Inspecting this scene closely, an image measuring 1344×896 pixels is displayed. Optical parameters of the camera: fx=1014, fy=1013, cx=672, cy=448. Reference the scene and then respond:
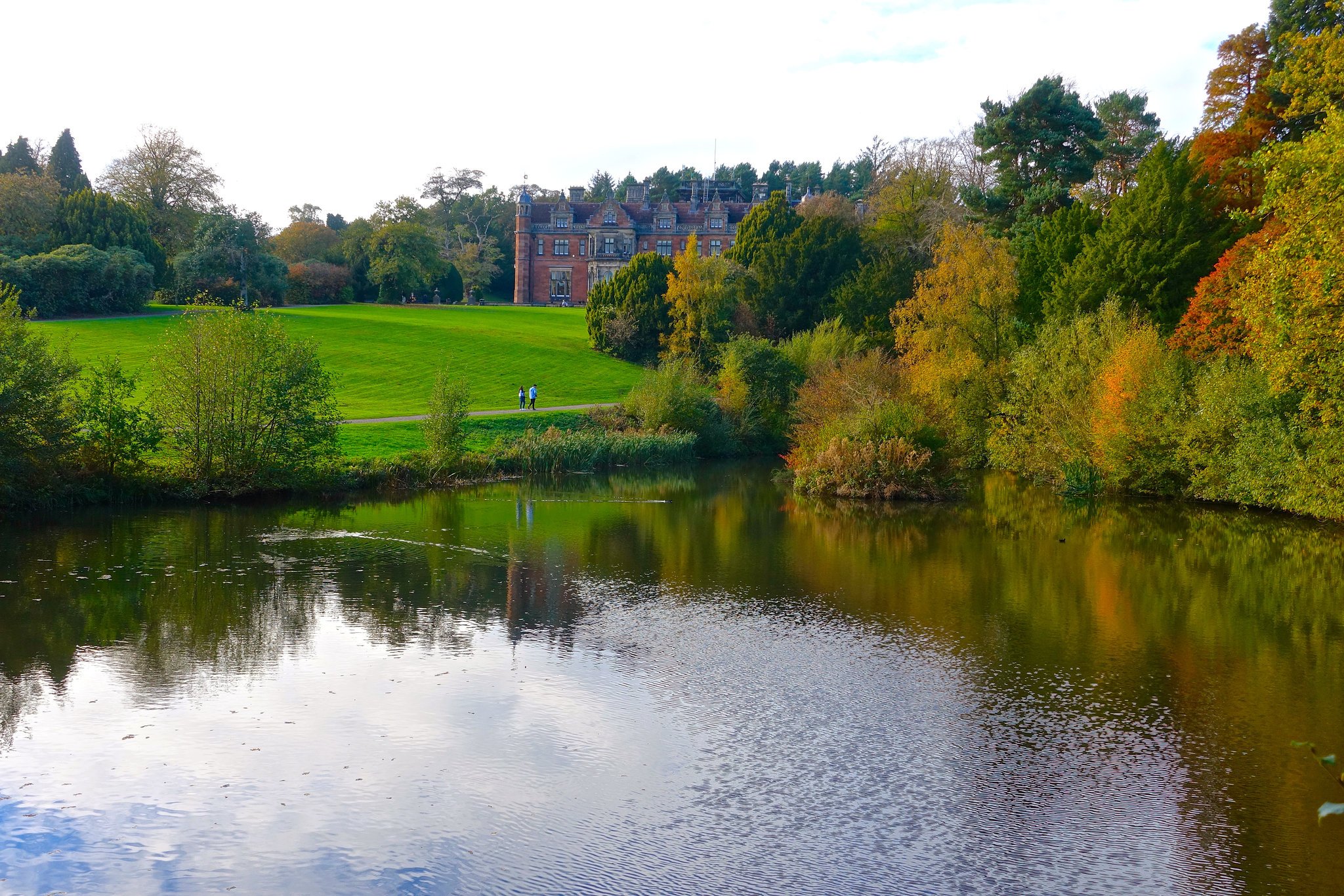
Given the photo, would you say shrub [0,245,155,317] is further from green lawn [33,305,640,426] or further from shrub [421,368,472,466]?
shrub [421,368,472,466]

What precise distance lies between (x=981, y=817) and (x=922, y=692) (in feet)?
10.2

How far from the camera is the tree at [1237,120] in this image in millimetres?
30594

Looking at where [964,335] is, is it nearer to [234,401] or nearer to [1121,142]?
[1121,142]

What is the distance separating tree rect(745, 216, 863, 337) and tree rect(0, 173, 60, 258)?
35.9m

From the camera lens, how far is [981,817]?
808 centimetres

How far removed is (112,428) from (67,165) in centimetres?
6175

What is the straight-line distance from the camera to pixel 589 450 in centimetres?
3506

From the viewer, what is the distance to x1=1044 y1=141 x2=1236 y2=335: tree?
1242 inches

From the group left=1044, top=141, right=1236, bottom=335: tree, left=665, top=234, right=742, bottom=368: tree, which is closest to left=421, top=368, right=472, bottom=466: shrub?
left=1044, top=141, right=1236, bottom=335: tree

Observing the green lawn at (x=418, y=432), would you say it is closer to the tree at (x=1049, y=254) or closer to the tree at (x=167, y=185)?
the tree at (x=1049, y=254)

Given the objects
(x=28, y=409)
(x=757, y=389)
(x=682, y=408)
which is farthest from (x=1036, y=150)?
(x=28, y=409)

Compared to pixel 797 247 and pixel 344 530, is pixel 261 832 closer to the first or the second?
pixel 344 530

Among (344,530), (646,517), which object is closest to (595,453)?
(646,517)

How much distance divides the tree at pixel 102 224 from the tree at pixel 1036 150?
42483 millimetres
